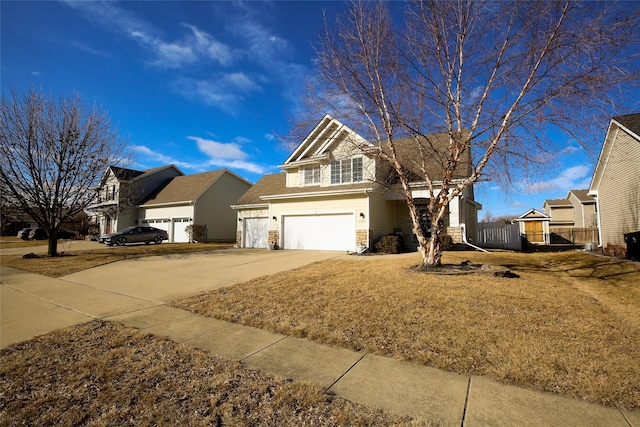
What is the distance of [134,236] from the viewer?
23016mm

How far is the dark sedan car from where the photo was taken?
72.2ft

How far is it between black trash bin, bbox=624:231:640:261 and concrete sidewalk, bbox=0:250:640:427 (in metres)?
11.2

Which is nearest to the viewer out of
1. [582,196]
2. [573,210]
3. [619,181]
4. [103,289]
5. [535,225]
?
[103,289]

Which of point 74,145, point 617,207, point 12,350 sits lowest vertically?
point 12,350

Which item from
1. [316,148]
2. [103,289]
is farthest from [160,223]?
[103,289]

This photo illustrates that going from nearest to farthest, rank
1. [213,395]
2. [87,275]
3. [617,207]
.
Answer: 1. [213,395]
2. [87,275]
3. [617,207]

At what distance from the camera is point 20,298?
7.20 m

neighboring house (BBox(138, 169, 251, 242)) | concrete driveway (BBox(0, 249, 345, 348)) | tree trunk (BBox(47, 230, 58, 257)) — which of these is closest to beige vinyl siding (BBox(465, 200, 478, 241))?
concrete driveway (BBox(0, 249, 345, 348))

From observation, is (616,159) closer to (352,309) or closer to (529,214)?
(352,309)

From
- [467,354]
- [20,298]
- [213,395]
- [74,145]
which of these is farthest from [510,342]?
[74,145]

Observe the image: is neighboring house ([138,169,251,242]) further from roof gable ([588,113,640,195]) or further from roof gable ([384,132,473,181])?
roof gable ([588,113,640,195])

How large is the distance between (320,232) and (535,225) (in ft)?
82.8

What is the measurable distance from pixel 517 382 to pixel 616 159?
1670 cm

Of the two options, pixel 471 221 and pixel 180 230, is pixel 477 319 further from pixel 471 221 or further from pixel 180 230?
pixel 180 230
